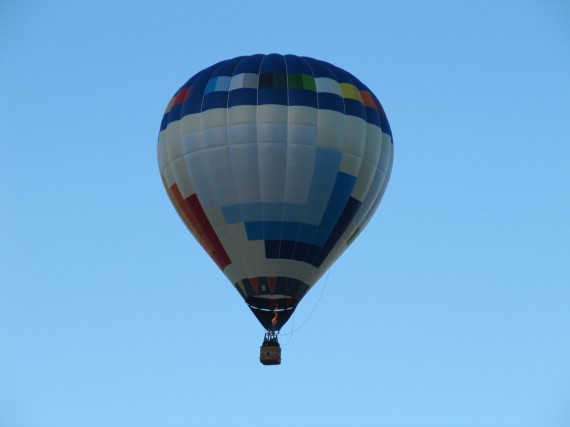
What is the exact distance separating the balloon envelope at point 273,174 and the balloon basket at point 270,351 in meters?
0.36

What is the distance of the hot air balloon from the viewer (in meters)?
38.1

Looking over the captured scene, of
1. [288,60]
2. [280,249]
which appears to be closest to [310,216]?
[280,249]

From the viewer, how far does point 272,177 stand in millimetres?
38000

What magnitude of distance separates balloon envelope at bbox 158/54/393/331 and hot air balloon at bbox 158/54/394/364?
2 cm

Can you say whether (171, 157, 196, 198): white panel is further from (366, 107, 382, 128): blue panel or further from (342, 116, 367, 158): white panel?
(366, 107, 382, 128): blue panel

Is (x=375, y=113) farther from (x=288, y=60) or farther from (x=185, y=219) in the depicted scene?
(x=185, y=219)

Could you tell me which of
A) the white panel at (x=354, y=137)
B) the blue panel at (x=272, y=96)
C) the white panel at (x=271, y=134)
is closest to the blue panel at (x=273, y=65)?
the blue panel at (x=272, y=96)

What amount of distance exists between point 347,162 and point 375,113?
6.16 feet

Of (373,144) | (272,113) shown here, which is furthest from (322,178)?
(272,113)

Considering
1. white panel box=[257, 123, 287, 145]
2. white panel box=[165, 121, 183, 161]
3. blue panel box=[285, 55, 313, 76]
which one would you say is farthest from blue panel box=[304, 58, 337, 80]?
white panel box=[165, 121, 183, 161]

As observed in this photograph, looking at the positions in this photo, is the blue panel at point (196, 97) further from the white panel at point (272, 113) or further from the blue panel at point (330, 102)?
the blue panel at point (330, 102)

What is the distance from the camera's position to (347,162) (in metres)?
38.4

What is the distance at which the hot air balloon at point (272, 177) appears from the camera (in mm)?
38062

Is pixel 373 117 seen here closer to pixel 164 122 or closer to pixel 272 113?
pixel 272 113
